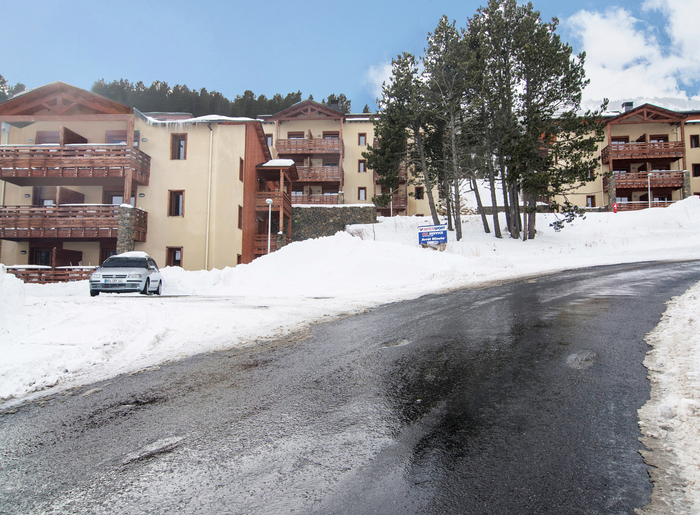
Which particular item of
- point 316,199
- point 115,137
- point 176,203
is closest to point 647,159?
point 316,199

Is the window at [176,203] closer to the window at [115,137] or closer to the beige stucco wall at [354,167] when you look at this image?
the window at [115,137]

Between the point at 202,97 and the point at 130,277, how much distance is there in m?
59.7

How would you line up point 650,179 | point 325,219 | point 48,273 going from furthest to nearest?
point 650,179 → point 325,219 → point 48,273

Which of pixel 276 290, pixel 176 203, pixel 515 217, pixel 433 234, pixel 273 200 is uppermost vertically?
pixel 273 200

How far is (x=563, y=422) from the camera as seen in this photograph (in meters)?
3.48

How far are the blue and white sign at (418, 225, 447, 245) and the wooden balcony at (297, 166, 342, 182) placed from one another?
21.0m

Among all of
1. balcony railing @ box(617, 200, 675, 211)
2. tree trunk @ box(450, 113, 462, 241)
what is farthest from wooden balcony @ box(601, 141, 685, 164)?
tree trunk @ box(450, 113, 462, 241)

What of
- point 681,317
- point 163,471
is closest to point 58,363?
point 163,471

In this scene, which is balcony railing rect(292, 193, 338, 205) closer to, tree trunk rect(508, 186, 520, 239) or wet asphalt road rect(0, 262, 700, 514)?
tree trunk rect(508, 186, 520, 239)

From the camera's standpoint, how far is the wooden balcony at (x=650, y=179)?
125 ft

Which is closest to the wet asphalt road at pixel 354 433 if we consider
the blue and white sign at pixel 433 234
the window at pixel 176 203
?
the blue and white sign at pixel 433 234

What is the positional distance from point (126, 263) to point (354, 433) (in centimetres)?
1526

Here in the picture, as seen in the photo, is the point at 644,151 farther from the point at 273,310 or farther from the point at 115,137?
the point at 115,137

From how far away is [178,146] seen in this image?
26500 millimetres
